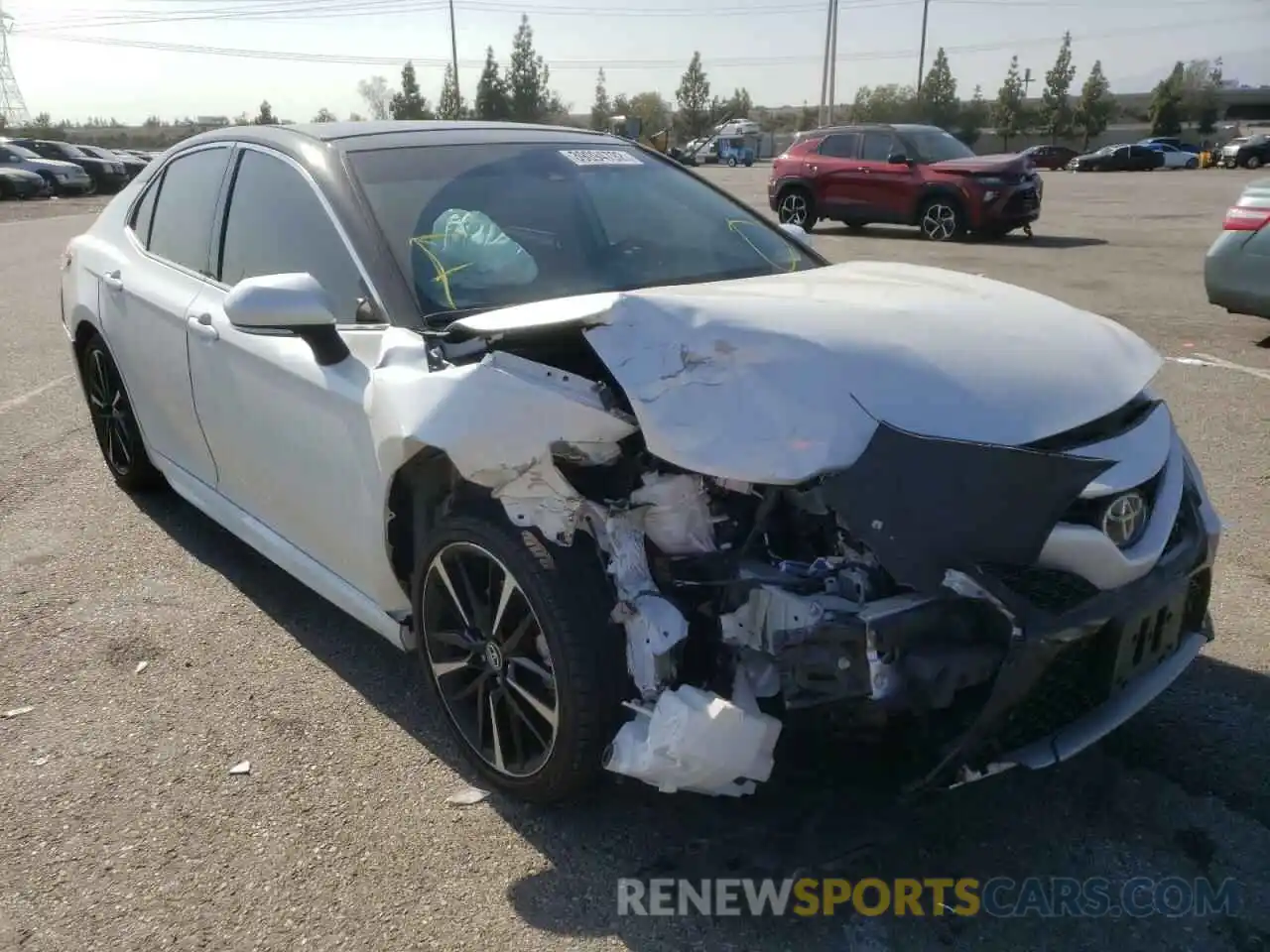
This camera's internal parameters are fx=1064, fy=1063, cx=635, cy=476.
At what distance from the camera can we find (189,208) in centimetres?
411

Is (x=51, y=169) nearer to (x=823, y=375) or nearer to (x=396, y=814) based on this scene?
(x=396, y=814)

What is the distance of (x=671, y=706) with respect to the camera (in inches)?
88.0

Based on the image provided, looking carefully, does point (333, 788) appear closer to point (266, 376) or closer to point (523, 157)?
point (266, 376)

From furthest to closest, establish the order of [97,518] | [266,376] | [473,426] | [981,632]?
[97,518]
[266,376]
[473,426]
[981,632]

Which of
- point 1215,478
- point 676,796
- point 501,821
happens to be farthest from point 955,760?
point 1215,478

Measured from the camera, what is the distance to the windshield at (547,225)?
3084 mm

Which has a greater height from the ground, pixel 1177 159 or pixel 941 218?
pixel 941 218

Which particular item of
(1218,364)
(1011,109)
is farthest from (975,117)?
(1218,364)

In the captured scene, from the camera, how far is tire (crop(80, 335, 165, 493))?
4660 mm

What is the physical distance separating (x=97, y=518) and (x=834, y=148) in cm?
1461

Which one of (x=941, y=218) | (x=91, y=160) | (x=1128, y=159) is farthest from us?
(x=1128, y=159)

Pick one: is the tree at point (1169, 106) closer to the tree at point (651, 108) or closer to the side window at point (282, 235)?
the tree at point (651, 108)

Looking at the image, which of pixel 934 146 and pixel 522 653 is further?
pixel 934 146

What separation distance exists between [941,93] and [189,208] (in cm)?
8581
